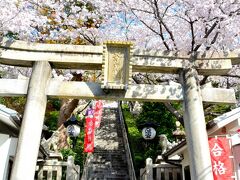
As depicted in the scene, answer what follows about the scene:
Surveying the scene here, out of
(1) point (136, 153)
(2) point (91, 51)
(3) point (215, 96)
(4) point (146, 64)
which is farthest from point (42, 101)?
(1) point (136, 153)

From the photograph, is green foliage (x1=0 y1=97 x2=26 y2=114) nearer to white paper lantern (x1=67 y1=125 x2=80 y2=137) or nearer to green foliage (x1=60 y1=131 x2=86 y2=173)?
green foliage (x1=60 y1=131 x2=86 y2=173)

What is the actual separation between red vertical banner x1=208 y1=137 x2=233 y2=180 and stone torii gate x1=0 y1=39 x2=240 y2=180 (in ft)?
4.83

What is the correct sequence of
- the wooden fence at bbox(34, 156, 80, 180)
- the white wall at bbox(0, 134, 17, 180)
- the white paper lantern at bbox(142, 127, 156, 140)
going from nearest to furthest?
1. the white wall at bbox(0, 134, 17, 180)
2. the white paper lantern at bbox(142, 127, 156, 140)
3. the wooden fence at bbox(34, 156, 80, 180)

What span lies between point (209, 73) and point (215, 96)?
871 millimetres

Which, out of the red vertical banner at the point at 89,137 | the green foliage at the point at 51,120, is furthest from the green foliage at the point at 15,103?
the red vertical banner at the point at 89,137

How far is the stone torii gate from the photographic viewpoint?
8172 millimetres

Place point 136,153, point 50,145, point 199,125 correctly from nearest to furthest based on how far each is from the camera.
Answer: point 199,125 < point 50,145 < point 136,153

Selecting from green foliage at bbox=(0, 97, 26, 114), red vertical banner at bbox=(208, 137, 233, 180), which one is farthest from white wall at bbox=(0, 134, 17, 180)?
green foliage at bbox=(0, 97, 26, 114)

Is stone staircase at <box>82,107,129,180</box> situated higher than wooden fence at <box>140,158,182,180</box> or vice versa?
stone staircase at <box>82,107,129,180</box>

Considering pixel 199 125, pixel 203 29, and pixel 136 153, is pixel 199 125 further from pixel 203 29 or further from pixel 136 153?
pixel 136 153

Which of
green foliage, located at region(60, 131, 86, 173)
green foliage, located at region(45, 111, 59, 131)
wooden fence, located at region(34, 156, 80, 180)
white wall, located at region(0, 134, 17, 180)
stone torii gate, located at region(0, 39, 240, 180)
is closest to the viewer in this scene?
stone torii gate, located at region(0, 39, 240, 180)

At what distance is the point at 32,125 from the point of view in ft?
25.7

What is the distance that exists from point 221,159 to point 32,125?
5535 millimetres

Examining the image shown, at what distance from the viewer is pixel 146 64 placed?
8711mm
